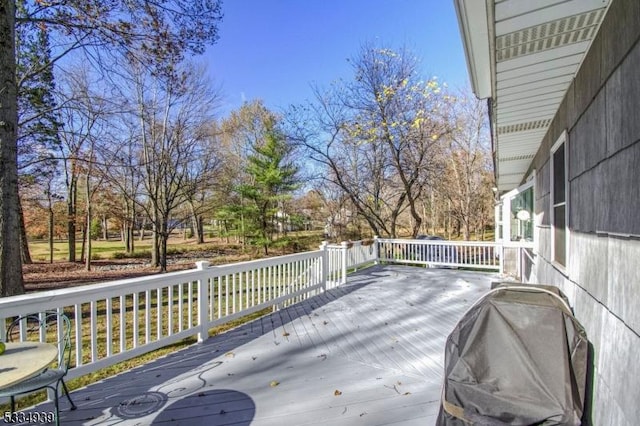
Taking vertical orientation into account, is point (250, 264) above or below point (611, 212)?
below

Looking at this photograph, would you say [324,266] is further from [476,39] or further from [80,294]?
[476,39]

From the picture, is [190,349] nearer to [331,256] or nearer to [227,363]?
[227,363]

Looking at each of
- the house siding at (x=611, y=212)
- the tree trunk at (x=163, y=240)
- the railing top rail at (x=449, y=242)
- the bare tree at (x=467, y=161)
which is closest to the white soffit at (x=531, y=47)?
the house siding at (x=611, y=212)

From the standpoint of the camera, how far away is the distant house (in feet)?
4.36

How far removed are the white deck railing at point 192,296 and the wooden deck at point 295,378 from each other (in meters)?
0.29

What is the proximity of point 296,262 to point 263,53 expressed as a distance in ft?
37.2

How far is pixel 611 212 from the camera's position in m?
1.59

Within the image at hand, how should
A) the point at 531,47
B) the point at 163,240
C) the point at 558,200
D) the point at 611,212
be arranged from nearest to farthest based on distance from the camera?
the point at 611,212
the point at 531,47
the point at 558,200
the point at 163,240

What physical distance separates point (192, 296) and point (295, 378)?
3254 mm

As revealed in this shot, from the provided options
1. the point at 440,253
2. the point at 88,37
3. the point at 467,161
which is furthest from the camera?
the point at 467,161

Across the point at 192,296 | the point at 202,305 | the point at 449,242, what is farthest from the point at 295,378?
the point at 449,242

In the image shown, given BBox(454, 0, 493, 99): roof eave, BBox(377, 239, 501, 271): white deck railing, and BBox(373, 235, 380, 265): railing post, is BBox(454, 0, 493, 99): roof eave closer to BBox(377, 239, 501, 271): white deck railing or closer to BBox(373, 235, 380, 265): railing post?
BBox(377, 239, 501, 271): white deck railing

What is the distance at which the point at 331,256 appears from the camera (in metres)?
7.45

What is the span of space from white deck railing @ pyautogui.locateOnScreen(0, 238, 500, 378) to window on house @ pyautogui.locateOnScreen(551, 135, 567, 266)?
3.72 meters
